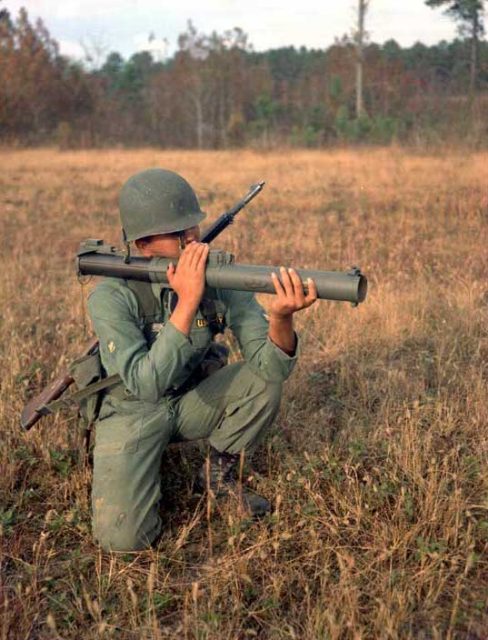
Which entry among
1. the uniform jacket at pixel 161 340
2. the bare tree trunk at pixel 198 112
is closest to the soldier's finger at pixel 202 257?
the uniform jacket at pixel 161 340

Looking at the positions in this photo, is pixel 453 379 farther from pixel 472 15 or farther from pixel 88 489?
pixel 472 15

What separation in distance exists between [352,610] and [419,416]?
4.59 ft

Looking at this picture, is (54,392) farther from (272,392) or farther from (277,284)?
(277,284)

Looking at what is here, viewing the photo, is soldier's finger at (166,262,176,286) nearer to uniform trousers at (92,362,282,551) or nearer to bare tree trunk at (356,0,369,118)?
uniform trousers at (92,362,282,551)

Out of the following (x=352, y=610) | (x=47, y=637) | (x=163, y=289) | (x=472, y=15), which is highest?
(x=472, y=15)

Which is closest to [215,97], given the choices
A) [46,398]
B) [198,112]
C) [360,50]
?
[198,112]

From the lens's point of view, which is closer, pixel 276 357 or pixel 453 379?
pixel 276 357

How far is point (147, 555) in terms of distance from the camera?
2.60m

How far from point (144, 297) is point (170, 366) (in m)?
0.42

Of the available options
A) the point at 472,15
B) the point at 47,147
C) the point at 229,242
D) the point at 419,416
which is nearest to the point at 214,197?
the point at 229,242

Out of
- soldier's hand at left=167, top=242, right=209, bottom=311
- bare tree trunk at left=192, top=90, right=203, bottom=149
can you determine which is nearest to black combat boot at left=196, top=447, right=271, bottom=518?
soldier's hand at left=167, top=242, right=209, bottom=311

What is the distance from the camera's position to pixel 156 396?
252cm

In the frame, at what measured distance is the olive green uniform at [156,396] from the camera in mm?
2541

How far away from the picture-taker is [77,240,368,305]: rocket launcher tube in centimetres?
221
